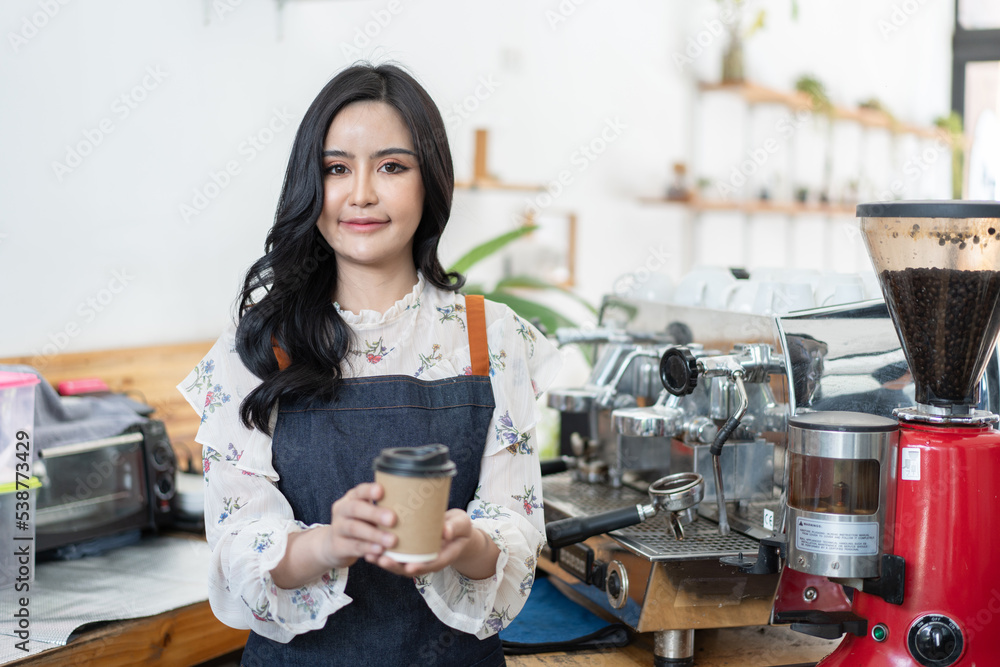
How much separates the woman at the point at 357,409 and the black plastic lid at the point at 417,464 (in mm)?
231

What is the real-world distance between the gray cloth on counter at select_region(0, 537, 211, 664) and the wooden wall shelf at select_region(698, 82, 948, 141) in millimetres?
3678

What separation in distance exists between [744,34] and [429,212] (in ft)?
13.0

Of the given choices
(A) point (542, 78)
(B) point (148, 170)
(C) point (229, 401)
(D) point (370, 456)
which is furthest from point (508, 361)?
(A) point (542, 78)

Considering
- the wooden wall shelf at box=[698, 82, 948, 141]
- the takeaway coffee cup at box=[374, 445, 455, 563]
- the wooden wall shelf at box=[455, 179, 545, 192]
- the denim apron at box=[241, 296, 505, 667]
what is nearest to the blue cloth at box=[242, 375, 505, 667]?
the denim apron at box=[241, 296, 505, 667]

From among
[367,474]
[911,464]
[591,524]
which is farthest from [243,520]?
[911,464]

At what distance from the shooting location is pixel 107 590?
4.96 ft

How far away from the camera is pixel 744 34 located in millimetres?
4613

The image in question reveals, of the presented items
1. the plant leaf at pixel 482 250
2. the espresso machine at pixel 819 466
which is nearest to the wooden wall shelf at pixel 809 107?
the plant leaf at pixel 482 250

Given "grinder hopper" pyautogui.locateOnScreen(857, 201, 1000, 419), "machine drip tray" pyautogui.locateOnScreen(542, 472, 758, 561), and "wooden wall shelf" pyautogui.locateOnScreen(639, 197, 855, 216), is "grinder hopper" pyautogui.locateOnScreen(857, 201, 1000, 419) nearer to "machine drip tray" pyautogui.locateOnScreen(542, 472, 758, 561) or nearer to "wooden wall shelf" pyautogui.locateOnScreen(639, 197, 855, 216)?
"machine drip tray" pyautogui.locateOnScreen(542, 472, 758, 561)

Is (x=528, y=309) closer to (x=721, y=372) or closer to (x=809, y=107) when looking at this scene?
(x=721, y=372)

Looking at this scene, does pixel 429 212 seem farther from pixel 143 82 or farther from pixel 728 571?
pixel 143 82

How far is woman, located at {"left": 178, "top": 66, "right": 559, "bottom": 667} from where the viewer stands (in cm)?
104

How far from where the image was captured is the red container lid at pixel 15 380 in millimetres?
1382

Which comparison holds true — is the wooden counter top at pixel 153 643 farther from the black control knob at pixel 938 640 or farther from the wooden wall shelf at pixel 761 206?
the wooden wall shelf at pixel 761 206
